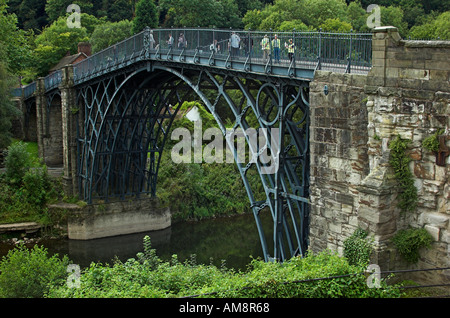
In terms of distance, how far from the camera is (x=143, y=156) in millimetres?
36906

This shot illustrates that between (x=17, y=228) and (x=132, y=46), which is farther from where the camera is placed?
(x=17, y=228)

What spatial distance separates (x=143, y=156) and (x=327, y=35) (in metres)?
21.4

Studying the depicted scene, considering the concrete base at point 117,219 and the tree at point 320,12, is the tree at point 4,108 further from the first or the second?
the tree at point 320,12

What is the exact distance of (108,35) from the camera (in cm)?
5719

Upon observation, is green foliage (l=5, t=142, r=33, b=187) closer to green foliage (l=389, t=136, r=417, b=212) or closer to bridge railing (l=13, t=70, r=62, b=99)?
bridge railing (l=13, t=70, r=62, b=99)

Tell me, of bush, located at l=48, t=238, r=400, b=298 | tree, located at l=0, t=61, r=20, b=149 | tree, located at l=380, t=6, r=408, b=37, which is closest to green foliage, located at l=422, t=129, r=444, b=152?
bush, located at l=48, t=238, r=400, b=298

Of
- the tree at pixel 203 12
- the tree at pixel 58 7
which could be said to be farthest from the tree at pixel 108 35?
the tree at pixel 58 7

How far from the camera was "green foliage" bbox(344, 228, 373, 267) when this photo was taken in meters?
12.9

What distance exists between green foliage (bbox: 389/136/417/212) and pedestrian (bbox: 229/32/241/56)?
8.63 metres

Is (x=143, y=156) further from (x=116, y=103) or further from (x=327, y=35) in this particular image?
Answer: (x=327, y=35)

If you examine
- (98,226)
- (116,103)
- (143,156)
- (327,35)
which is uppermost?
(327,35)

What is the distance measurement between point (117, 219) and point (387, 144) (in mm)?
25830
